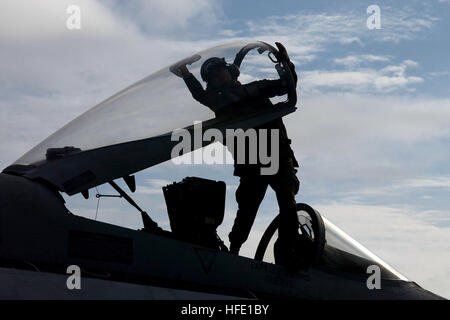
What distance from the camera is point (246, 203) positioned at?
6.88 m

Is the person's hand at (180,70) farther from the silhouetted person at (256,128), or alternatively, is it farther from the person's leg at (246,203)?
the person's leg at (246,203)

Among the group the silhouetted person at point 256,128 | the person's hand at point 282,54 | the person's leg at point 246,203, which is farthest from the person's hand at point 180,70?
the person's leg at point 246,203

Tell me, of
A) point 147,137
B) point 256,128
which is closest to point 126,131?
point 147,137

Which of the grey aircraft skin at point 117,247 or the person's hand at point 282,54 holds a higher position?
the person's hand at point 282,54

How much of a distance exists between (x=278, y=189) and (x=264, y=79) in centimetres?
106

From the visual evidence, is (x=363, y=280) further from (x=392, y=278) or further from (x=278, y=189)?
(x=278, y=189)

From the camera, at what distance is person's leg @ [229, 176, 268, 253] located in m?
6.74

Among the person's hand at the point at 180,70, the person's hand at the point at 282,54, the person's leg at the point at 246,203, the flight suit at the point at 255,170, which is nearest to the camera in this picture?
the flight suit at the point at 255,170

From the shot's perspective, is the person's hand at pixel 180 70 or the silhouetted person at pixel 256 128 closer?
the silhouetted person at pixel 256 128

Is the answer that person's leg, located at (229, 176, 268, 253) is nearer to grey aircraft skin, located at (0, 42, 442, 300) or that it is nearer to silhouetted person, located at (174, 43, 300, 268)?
silhouetted person, located at (174, 43, 300, 268)

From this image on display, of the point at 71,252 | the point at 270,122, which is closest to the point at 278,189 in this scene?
the point at 270,122

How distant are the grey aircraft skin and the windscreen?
0.06 ft

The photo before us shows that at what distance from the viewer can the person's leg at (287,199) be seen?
652 centimetres

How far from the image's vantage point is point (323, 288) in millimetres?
6352
